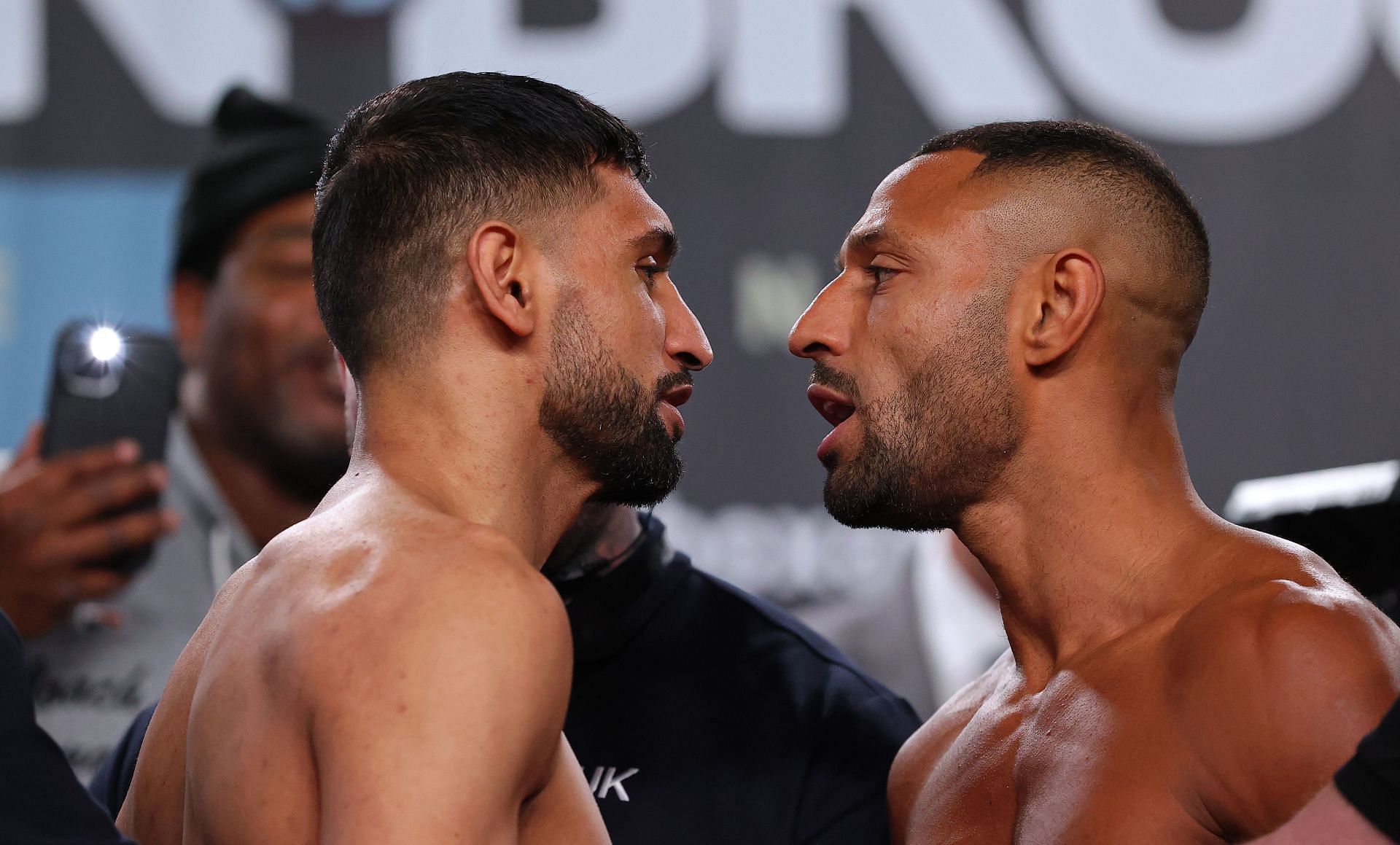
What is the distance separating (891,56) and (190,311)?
6.16ft

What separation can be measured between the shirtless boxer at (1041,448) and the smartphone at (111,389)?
6.60ft

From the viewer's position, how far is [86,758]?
9.95 feet

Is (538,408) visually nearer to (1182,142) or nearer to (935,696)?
(935,696)

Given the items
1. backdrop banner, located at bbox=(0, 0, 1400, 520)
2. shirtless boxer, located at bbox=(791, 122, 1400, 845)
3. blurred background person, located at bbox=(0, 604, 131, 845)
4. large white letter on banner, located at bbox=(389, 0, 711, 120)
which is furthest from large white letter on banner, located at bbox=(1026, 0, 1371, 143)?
blurred background person, located at bbox=(0, 604, 131, 845)

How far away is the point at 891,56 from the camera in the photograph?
3.58 m

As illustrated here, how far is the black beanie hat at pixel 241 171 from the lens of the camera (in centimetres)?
333

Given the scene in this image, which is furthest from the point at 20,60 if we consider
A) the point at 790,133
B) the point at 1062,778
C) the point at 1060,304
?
the point at 1062,778

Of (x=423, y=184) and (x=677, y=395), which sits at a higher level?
(x=423, y=184)

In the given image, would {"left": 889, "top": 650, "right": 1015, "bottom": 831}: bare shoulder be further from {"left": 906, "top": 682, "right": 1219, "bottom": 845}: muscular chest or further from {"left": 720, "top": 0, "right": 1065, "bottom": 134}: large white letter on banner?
{"left": 720, "top": 0, "right": 1065, "bottom": 134}: large white letter on banner

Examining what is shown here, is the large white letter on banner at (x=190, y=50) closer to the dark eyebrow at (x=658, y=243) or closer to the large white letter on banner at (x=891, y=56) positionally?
the large white letter on banner at (x=891, y=56)

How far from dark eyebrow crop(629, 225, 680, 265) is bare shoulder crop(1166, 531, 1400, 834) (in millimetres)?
713

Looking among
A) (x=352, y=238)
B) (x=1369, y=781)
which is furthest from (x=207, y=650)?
(x=1369, y=781)

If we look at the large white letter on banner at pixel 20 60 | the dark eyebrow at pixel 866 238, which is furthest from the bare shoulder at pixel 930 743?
the large white letter on banner at pixel 20 60

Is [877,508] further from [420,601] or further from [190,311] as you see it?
[190,311]
